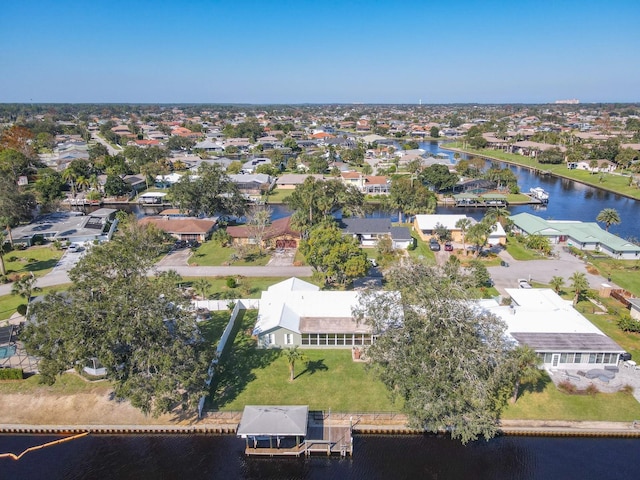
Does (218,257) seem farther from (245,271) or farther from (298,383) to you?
(298,383)

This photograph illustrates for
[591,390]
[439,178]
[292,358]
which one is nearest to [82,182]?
[439,178]

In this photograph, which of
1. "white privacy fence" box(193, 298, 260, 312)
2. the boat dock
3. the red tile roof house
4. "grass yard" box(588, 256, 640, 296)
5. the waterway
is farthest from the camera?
the red tile roof house

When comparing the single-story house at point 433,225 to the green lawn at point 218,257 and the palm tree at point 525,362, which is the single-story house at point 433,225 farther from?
the palm tree at point 525,362

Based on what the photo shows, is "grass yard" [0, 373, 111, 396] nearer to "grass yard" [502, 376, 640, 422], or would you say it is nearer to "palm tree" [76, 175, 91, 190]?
"grass yard" [502, 376, 640, 422]

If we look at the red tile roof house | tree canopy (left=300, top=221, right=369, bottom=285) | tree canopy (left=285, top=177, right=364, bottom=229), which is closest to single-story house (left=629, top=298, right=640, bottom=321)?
tree canopy (left=300, top=221, right=369, bottom=285)

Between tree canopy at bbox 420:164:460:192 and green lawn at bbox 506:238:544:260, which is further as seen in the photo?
tree canopy at bbox 420:164:460:192

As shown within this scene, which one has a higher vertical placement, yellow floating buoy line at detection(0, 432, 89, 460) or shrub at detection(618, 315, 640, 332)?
shrub at detection(618, 315, 640, 332)

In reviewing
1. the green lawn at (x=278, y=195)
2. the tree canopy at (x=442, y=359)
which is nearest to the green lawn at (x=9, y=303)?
the tree canopy at (x=442, y=359)
